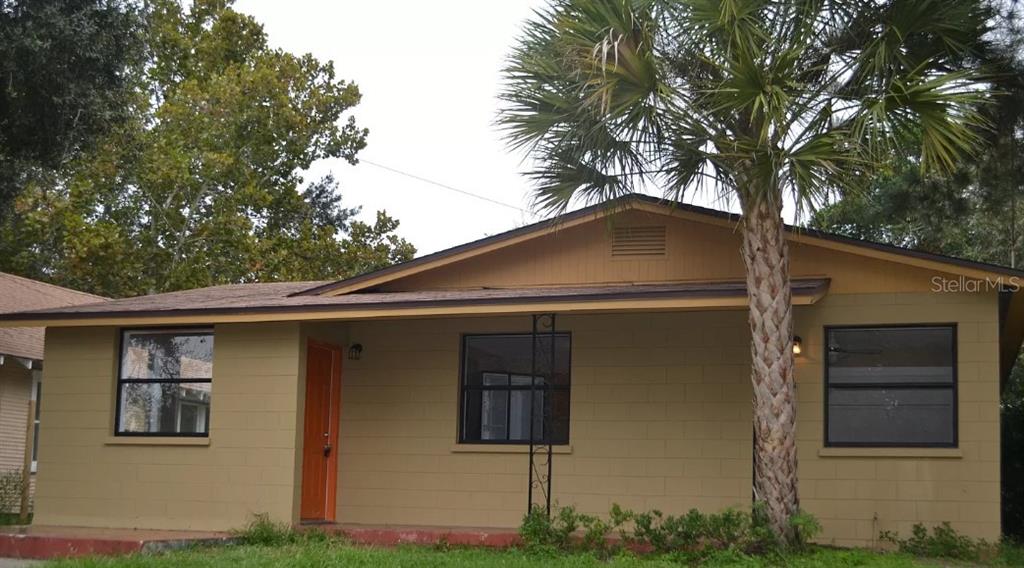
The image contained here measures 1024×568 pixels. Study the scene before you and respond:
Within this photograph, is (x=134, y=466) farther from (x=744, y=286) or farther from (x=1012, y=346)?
(x=1012, y=346)

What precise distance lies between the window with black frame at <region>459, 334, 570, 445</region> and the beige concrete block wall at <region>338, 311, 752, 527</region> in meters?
0.18

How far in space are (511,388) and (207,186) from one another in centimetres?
1769

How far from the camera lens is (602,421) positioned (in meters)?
14.9

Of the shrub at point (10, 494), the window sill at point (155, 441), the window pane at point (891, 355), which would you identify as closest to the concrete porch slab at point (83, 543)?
the window sill at point (155, 441)

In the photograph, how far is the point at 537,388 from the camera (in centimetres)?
1541

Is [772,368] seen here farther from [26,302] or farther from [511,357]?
[26,302]

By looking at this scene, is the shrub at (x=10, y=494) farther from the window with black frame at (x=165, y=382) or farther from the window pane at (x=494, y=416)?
the window pane at (x=494, y=416)

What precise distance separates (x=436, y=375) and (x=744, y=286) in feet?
14.7

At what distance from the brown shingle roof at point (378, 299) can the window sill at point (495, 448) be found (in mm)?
1990

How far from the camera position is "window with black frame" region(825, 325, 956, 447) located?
13.6 meters

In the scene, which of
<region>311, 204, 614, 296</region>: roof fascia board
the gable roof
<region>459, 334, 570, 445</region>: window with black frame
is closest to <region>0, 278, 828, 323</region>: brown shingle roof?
<region>311, 204, 614, 296</region>: roof fascia board

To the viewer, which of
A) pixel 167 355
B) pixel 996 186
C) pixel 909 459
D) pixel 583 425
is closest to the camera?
pixel 909 459

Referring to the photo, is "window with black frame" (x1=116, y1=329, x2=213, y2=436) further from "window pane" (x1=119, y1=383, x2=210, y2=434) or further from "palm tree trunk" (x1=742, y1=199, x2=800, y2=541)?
"palm tree trunk" (x1=742, y1=199, x2=800, y2=541)

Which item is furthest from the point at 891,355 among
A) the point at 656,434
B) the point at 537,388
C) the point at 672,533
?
the point at 537,388
